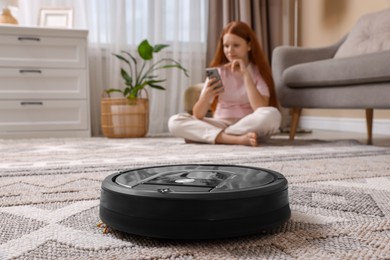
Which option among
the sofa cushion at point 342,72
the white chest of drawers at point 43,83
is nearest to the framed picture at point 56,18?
the white chest of drawers at point 43,83

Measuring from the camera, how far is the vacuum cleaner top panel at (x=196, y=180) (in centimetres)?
56

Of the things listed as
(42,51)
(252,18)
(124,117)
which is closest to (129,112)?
(124,117)

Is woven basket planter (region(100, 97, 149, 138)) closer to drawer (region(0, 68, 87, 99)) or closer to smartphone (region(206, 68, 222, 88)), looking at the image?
drawer (region(0, 68, 87, 99))

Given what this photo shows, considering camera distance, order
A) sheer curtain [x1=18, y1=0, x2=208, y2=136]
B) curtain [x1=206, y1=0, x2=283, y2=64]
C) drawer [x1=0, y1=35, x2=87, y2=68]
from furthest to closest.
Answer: curtain [x1=206, y1=0, x2=283, y2=64] < sheer curtain [x1=18, y1=0, x2=208, y2=136] < drawer [x1=0, y1=35, x2=87, y2=68]

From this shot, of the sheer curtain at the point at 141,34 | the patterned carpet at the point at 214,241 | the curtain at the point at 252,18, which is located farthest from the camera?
the curtain at the point at 252,18

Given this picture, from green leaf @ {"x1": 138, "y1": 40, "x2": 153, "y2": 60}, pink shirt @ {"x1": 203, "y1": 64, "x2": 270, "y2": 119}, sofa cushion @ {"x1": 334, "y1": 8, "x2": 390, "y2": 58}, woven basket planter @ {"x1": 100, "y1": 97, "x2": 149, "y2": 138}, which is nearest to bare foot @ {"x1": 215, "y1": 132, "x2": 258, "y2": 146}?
pink shirt @ {"x1": 203, "y1": 64, "x2": 270, "y2": 119}

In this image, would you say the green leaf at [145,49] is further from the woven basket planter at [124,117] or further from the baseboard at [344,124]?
the baseboard at [344,124]

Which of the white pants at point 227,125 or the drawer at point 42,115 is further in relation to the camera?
the drawer at point 42,115

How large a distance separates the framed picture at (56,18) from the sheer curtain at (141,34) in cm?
7

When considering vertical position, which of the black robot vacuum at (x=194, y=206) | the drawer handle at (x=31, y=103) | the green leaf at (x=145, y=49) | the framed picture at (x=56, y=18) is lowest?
the drawer handle at (x=31, y=103)

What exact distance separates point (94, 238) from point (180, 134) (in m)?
1.54

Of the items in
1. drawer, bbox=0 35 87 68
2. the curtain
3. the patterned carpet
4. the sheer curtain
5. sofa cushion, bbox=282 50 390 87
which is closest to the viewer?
the patterned carpet

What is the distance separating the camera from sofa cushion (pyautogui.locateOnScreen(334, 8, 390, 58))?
6.89ft

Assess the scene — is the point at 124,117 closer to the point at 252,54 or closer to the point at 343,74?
the point at 252,54
